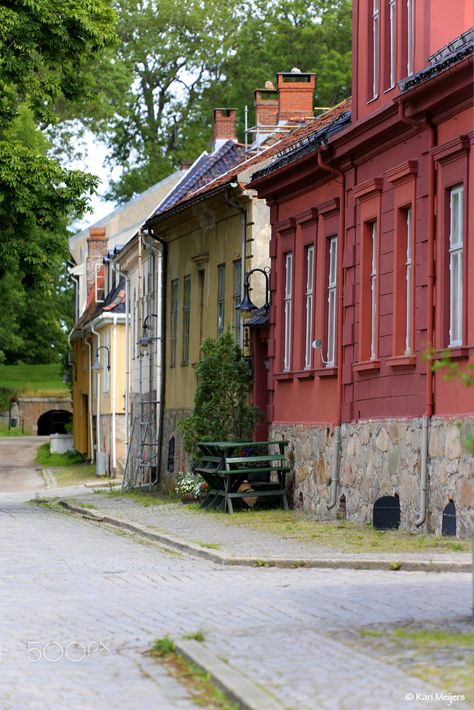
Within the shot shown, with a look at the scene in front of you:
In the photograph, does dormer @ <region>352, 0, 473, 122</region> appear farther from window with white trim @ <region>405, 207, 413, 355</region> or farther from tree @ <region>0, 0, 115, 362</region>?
tree @ <region>0, 0, 115, 362</region>

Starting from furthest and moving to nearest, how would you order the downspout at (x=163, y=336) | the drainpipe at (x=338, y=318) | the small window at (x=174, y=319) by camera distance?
the downspout at (x=163, y=336) < the small window at (x=174, y=319) < the drainpipe at (x=338, y=318)

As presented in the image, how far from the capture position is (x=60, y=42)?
2628 cm

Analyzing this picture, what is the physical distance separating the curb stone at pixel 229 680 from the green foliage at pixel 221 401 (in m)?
16.3

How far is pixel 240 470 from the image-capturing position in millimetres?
23047

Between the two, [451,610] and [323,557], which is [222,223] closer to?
[323,557]

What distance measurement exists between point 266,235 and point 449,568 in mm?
14707

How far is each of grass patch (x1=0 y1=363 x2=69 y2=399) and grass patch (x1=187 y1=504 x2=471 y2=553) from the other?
57113mm

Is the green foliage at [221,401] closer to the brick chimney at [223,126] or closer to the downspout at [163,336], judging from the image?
the downspout at [163,336]

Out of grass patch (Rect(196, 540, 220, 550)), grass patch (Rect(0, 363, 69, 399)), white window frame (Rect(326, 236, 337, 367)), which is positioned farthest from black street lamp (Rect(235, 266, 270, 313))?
grass patch (Rect(0, 363, 69, 399))

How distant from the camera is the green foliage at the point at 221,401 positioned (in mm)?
25516

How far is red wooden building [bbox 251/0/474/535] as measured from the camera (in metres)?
17.4

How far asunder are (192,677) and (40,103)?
19644 millimetres

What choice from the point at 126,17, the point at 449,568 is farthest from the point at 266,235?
the point at 126,17

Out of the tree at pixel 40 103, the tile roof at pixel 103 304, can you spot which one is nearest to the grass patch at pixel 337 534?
the tree at pixel 40 103
